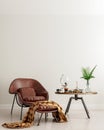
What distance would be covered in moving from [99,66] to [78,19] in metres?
1.26

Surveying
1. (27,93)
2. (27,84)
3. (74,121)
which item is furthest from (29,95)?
(74,121)

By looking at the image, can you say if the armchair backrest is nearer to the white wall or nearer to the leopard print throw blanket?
the white wall

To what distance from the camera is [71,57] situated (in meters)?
7.46

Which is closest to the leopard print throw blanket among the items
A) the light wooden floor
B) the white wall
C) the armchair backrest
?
the light wooden floor

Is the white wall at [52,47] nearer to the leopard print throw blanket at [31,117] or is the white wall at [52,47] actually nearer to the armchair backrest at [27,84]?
the armchair backrest at [27,84]

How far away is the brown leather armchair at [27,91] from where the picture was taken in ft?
19.8

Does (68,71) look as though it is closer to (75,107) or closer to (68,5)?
(75,107)

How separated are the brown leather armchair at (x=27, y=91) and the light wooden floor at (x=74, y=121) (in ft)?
1.22

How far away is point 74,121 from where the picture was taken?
18.5 ft

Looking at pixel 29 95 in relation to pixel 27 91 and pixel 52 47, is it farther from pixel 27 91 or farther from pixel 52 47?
pixel 52 47

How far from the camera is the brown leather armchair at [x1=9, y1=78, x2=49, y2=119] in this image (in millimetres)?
6043

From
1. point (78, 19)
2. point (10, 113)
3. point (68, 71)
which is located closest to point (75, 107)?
point (68, 71)

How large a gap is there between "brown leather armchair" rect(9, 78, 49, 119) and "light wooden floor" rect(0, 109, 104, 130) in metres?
0.37

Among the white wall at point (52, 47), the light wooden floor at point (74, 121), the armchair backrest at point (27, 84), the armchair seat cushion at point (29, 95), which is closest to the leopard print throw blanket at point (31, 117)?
the light wooden floor at point (74, 121)
